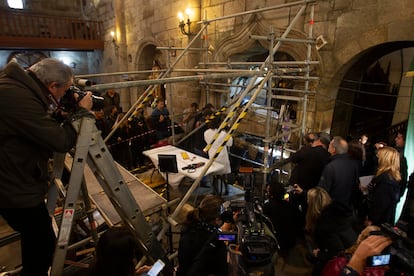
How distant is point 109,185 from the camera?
1439 mm

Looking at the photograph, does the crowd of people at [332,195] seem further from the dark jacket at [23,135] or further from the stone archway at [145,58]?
the stone archway at [145,58]

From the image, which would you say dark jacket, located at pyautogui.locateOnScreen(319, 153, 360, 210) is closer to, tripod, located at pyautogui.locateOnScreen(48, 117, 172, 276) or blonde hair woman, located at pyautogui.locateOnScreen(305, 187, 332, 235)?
blonde hair woman, located at pyautogui.locateOnScreen(305, 187, 332, 235)

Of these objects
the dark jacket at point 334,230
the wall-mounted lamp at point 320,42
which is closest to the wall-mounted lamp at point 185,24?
the wall-mounted lamp at point 320,42

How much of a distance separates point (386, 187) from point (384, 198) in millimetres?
120

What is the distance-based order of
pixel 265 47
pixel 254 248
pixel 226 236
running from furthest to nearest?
1. pixel 265 47
2. pixel 226 236
3. pixel 254 248

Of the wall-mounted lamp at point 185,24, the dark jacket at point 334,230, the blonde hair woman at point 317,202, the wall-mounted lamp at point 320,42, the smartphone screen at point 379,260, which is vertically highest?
the wall-mounted lamp at point 185,24

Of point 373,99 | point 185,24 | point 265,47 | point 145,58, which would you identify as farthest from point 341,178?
point 145,58

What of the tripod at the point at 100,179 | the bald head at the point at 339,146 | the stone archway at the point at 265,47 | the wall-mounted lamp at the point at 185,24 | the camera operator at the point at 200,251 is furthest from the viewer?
the wall-mounted lamp at the point at 185,24

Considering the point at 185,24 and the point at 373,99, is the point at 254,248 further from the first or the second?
the point at 373,99

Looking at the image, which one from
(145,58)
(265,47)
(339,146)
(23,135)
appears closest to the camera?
(23,135)

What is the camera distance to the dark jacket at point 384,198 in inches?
97.3

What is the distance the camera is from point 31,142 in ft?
4.27

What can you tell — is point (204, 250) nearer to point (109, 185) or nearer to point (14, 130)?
point (109, 185)

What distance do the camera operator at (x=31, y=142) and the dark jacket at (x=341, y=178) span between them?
254 centimetres
